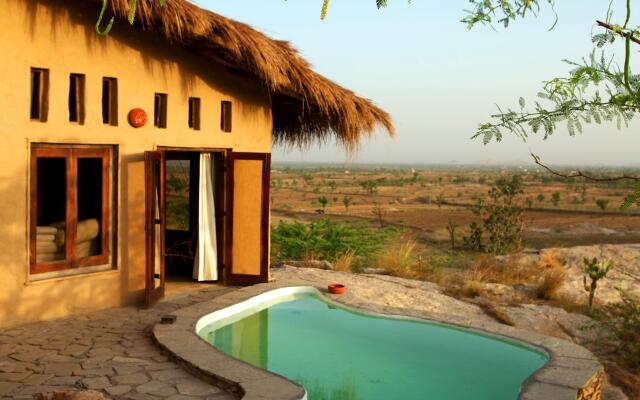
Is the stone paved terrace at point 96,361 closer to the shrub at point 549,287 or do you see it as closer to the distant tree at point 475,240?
the shrub at point 549,287

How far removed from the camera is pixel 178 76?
7.15 m

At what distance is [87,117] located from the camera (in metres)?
6.33

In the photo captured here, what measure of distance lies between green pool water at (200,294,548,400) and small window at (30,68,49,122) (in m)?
2.54

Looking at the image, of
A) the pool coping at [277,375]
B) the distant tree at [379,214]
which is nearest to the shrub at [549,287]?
the pool coping at [277,375]

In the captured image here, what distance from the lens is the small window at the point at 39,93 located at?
237 inches

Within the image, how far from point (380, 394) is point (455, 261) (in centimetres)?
926

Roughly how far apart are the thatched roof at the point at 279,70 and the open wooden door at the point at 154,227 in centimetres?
130

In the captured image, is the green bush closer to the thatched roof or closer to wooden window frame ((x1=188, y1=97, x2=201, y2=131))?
the thatched roof

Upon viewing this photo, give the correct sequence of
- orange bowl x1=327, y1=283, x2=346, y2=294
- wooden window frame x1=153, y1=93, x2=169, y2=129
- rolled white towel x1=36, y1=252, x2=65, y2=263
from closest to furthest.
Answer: rolled white towel x1=36, y1=252, x2=65, y2=263
wooden window frame x1=153, y1=93, x2=169, y2=129
orange bowl x1=327, y1=283, x2=346, y2=294

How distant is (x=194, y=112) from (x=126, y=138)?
1.06 meters

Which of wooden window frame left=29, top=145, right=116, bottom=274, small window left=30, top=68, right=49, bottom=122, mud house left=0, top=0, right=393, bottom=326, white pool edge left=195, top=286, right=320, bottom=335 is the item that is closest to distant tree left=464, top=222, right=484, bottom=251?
mud house left=0, top=0, right=393, bottom=326

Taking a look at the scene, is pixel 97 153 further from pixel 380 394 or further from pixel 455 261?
pixel 455 261

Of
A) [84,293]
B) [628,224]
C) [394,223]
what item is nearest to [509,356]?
[84,293]

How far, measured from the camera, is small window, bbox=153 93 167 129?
704 centimetres
